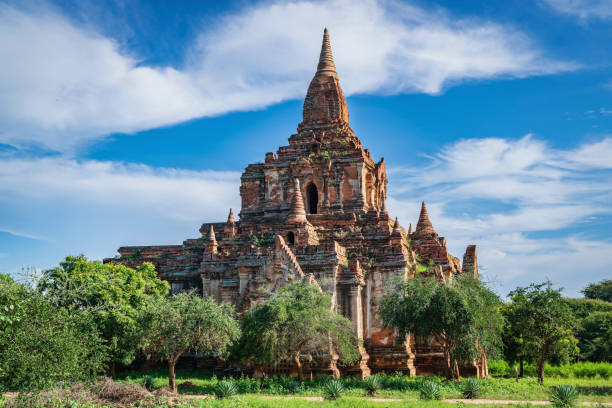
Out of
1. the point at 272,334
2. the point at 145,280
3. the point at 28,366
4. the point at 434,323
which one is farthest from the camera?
the point at 145,280

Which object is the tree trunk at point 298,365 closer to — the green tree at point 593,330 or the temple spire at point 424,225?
the temple spire at point 424,225

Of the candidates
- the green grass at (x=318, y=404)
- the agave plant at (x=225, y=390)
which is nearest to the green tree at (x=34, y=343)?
the green grass at (x=318, y=404)

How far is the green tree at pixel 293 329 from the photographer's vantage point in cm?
2798

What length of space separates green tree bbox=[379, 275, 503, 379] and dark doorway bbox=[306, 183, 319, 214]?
525 inches

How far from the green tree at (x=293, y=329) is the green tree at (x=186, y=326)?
1047mm

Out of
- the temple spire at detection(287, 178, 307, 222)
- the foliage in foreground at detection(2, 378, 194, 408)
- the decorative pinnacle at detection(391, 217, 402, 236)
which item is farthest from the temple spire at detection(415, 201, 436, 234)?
the foliage in foreground at detection(2, 378, 194, 408)

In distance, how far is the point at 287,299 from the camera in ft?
95.1

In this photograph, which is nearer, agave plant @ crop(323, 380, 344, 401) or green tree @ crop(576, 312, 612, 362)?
agave plant @ crop(323, 380, 344, 401)

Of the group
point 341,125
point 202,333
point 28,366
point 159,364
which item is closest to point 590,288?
point 341,125

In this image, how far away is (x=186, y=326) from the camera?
27906mm

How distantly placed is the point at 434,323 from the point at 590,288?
53.6 meters

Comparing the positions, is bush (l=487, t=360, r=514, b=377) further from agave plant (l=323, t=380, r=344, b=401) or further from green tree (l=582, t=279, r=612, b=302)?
green tree (l=582, t=279, r=612, b=302)

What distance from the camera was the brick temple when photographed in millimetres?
34594

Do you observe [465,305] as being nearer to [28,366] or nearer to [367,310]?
[367,310]
